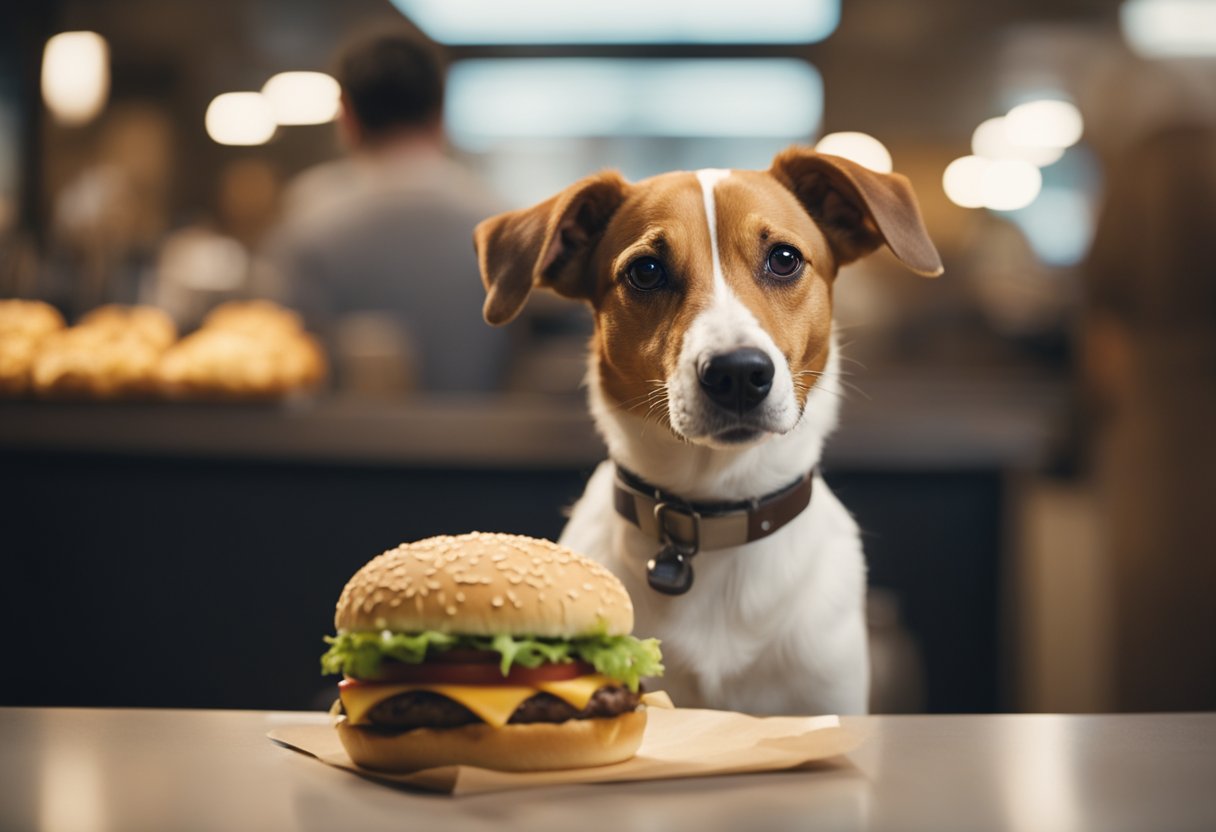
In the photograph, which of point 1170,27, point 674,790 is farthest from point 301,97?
point 674,790

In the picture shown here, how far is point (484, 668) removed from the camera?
0.94 m

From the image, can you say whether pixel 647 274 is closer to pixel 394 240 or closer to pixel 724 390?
pixel 724 390

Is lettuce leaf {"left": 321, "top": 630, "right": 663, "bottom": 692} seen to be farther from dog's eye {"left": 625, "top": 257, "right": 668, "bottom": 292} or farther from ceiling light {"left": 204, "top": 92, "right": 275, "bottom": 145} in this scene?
ceiling light {"left": 204, "top": 92, "right": 275, "bottom": 145}

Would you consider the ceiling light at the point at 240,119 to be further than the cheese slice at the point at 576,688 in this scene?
Yes

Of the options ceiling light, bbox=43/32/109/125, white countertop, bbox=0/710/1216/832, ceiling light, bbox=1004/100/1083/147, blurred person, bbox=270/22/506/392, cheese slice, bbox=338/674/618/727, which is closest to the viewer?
white countertop, bbox=0/710/1216/832

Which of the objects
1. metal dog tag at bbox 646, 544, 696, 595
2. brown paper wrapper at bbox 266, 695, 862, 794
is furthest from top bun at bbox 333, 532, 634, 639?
metal dog tag at bbox 646, 544, 696, 595

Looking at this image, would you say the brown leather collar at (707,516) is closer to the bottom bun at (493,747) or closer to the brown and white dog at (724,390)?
the brown and white dog at (724,390)

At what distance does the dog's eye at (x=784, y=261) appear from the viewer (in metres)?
1.47

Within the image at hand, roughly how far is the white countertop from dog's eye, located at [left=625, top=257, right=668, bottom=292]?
2.10 feet

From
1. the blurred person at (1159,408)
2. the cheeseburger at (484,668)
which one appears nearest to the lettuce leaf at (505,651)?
the cheeseburger at (484,668)

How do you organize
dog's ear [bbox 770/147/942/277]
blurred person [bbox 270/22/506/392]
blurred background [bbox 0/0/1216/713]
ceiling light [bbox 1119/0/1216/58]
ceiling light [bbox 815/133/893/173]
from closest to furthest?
dog's ear [bbox 770/147/942/277]
blurred background [bbox 0/0/1216/713]
blurred person [bbox 270/22/506/392]
ceiling light [bbox 1119/0/1216/58]
ceiling light [bbox 815/133/893/173]

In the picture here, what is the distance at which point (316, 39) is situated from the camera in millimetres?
6738

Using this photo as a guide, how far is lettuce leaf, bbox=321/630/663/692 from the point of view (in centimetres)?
92

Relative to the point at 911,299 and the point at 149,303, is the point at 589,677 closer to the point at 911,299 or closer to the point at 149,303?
the point at 149,303
